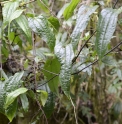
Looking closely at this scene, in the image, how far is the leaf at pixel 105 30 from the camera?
1.72ft

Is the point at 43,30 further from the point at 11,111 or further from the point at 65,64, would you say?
the point at 11,111

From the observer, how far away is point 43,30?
24.7 inches

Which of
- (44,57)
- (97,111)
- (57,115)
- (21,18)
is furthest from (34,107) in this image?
(21,18)

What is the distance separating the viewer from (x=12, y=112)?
2.18 feet

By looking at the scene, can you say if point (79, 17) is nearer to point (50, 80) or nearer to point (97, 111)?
point (50, 80)

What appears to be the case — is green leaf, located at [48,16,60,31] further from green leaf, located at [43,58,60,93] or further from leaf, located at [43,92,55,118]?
leaf, located at [43,92,55,118]

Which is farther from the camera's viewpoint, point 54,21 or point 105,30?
point 54,21

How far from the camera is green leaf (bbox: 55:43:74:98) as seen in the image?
1.90ft

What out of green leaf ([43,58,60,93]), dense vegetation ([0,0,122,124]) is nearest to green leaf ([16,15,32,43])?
dense vegetation ([0,0,122,124])

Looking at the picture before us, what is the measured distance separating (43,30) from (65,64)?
0.11 metres

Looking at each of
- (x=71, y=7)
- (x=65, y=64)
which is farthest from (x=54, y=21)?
(x=65, y=64)

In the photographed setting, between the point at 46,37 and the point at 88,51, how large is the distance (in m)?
0.37

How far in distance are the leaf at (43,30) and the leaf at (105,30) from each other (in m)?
0.13

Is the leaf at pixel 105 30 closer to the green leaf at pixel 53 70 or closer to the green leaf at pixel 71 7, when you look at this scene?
the green leaf at pixel 71 7
